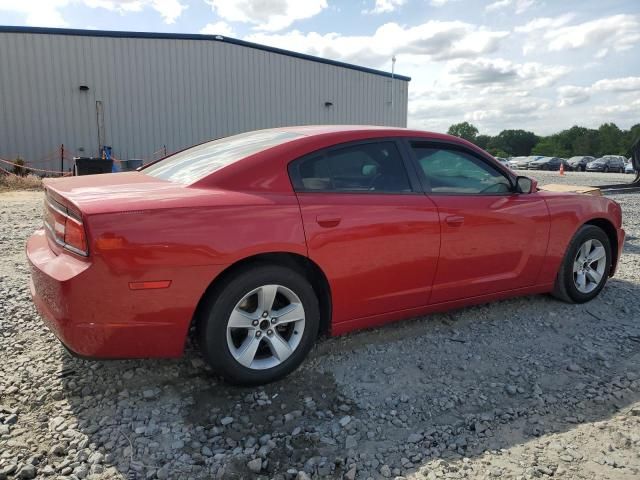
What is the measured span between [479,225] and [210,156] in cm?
195

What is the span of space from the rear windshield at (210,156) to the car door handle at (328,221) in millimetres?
576

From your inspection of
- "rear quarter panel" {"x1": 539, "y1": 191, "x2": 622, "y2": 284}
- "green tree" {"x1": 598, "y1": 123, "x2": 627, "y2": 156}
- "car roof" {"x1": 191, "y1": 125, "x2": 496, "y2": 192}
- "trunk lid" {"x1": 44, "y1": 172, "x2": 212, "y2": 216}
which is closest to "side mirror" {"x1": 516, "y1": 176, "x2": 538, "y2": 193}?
"rear quarter panel" {"x1": 539, "y1": 191, "x2": 622, "y2": 284}

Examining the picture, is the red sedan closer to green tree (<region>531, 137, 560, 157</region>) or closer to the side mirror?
the side mirror

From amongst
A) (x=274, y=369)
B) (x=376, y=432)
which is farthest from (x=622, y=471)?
(x=274, y=369)

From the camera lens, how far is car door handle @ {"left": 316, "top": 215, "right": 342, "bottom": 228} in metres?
3.00

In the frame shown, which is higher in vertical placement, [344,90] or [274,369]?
[344,90]

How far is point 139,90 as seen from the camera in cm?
1975

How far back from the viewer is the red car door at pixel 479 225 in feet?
11.7

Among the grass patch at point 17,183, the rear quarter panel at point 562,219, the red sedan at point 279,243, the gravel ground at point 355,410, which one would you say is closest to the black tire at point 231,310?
the red sedan at point 279,243

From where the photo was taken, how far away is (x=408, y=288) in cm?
343

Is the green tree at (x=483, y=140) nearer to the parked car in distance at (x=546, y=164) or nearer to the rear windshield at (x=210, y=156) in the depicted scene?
the parked car in distance at (x=546, y=164)

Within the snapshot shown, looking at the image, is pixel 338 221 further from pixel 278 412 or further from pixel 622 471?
pixel 622 471

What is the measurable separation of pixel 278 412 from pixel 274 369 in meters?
0.28

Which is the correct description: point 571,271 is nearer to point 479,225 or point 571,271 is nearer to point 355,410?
point 479,225
